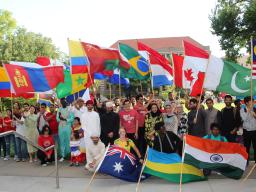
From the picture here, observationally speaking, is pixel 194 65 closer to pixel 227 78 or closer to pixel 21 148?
pixel 227 78

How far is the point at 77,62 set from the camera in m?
9.05

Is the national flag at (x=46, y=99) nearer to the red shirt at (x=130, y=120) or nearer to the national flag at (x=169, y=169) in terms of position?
the red shirt at (x=130, y=120)

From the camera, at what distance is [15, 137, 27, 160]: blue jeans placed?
9.62 meters

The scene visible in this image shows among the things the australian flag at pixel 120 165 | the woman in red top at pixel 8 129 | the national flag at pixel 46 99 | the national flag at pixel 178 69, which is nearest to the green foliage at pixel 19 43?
the national flag at pixel 46 99

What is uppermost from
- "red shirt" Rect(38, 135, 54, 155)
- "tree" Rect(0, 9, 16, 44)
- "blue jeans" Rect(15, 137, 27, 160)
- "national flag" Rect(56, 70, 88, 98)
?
"tree" Rect(0, 9, 16, 44)

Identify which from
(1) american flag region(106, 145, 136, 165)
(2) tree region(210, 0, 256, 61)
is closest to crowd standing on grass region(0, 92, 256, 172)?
(1) american flag region(106, 145, 136, 165)

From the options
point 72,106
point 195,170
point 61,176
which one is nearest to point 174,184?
point 195,170

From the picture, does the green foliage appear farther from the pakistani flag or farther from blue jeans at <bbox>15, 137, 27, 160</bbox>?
the pakistani flag

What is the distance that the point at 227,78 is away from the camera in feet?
24.3

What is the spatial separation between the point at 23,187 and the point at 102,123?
2453 mm

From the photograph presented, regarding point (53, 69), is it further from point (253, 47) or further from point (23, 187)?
point (253, 47)

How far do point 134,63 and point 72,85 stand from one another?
2.04 metres

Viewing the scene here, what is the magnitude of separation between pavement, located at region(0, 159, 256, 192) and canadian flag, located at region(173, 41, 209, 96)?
2281mm

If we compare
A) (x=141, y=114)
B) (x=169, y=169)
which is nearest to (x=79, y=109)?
(x=141, y=114)
